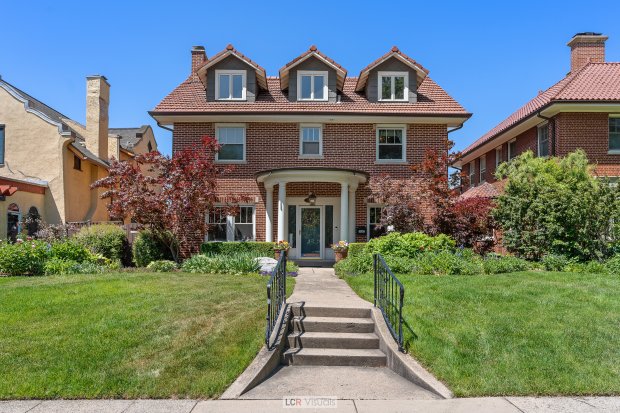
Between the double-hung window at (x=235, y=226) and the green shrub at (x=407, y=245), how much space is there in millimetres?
5412

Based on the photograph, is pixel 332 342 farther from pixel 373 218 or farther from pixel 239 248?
pixel 373 218

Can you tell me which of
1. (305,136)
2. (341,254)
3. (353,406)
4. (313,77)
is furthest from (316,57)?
(353,406)

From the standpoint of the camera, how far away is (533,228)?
13828 millimetres

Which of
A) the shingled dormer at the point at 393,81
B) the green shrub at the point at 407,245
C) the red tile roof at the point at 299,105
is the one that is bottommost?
the green shrub at the point at 407,245

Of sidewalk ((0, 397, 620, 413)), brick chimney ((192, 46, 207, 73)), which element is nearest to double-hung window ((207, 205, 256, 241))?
brick chimney ((192, 46, 207, 73))

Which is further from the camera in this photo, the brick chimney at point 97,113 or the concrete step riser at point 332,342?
the brick chimney at point 97,113

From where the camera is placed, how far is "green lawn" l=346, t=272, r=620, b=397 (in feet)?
17.4

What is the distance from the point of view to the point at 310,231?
17562mm

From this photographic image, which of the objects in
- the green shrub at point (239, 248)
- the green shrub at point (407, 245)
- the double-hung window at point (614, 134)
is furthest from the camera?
the double-hung window at point (614, 134)

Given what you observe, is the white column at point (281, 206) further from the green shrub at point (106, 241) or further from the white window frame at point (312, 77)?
the green shrub at point (106, 241)

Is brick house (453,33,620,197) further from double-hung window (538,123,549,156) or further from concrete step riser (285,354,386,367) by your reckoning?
concrete step riser (285,354,386,367)

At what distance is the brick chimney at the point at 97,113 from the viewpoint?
72.5ft

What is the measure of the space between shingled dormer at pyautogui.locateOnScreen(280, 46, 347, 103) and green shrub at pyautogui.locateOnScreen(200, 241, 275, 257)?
20.5 feet

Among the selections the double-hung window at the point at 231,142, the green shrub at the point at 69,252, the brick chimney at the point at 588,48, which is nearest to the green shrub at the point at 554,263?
the double-hung window at the point at 231,142
